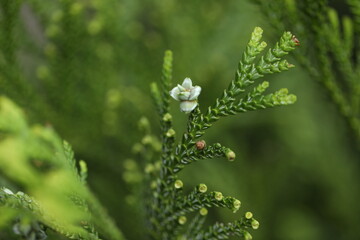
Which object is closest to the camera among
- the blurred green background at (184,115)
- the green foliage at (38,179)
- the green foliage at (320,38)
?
the green foliage at (38,179)

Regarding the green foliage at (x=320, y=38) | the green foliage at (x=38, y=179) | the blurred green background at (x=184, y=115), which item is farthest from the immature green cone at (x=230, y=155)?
the blurred green background at (x=184, y=115)

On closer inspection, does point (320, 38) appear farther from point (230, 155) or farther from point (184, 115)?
point (184, 115)

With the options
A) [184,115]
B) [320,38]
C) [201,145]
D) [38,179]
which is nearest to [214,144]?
[201,145]

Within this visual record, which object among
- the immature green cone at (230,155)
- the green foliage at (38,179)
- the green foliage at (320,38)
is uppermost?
the green foliage at (320,38)

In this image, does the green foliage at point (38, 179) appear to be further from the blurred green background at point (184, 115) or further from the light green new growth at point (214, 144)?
the blurred green background at point (184, 115)

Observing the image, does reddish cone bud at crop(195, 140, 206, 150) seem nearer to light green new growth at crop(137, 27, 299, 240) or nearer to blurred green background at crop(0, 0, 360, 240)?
light green new growth at crop(137, 27, 299, 240)

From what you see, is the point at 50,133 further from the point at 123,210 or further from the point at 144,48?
the point at 144,48

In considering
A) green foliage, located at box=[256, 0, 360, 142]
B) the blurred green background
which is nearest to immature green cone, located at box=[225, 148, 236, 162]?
green foliage, located at box=[256, 0, 360, 142]

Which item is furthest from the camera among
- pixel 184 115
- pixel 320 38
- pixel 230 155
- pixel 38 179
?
pixel 184 115

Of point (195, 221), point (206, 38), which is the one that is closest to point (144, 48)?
point (206, 38)
